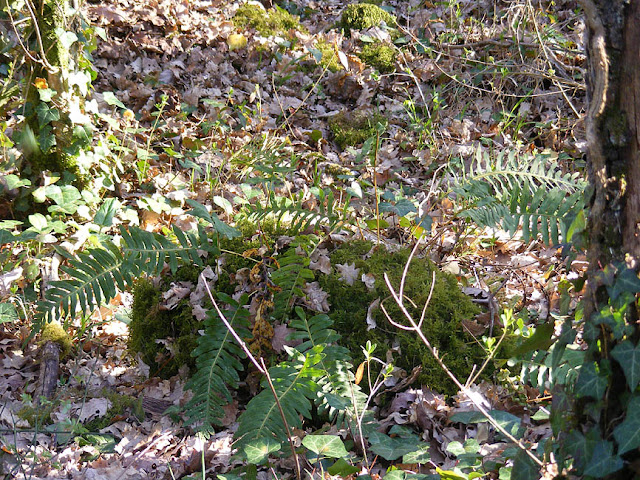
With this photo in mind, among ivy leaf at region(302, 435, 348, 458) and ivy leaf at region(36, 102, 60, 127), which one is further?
ivy leaf at region(36, 102, 60, 127)

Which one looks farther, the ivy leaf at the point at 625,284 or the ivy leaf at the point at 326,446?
the ivy leaf at the point at 326,446

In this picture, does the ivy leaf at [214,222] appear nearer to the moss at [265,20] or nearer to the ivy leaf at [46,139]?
the ivy leaf at [46,139]

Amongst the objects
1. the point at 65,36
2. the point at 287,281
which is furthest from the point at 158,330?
the point at 65,36

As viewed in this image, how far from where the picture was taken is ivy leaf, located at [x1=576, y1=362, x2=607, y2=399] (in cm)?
149

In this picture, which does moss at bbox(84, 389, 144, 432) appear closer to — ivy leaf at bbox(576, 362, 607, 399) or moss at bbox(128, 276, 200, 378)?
moss at bbox(128, 276, 200, 378)

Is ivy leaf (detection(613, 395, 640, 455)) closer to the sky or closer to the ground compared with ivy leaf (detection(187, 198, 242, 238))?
closer to the sky

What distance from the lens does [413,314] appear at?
3.03 metres

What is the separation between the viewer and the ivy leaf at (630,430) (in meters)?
1.38

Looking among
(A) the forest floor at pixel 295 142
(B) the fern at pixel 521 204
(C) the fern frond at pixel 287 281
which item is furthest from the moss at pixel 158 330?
(B) the fern at pixel 521 204

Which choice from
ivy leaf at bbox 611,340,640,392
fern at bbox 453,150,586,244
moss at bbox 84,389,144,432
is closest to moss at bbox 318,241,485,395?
fern at bbox 453,150,586,244

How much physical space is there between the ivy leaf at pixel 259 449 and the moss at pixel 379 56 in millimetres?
4611

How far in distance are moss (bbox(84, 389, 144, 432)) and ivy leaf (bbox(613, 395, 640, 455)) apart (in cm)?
226

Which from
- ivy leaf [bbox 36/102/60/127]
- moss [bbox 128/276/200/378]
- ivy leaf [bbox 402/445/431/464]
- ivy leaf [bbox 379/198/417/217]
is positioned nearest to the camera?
ivy leaf [bbox 402/445/431/464]

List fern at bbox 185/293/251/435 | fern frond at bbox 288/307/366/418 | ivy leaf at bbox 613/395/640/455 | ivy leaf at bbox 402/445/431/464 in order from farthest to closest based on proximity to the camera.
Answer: fern at bbox 185/293/251/435
fern frond at bbox 288/307/366/418
ivy leaf at bbox 402/445/431/464
ivy leaf at bbox 613/395/640/455
